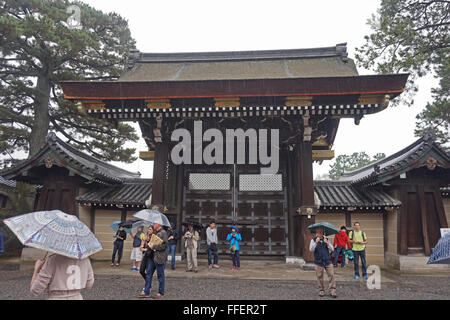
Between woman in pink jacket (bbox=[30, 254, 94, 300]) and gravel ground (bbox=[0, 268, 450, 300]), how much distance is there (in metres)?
2.97

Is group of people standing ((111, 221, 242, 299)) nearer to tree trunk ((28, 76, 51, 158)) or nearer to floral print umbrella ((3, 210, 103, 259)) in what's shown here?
floral print umbrella ((3, 210, 103, 259))

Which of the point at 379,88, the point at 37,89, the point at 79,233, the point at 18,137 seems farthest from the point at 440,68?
the point at 18,137

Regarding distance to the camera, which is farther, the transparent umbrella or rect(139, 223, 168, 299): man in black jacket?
the transparent umbrella

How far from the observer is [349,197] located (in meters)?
11.7

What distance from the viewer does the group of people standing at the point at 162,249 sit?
588cm

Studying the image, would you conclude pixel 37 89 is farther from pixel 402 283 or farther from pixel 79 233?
pixel 402 283

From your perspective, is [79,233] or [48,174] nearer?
[79,233]

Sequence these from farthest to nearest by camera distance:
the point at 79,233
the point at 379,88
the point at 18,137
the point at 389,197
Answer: the point at 18,137, the point at 389,197, the point at 379,88, the point at 79,233

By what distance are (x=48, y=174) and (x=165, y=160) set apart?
17.4ft

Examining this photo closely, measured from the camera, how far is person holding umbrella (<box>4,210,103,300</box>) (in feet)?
10.1

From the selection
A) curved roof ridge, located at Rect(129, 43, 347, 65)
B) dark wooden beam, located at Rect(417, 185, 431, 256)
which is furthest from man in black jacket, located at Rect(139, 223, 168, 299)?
curved roof ridge, located at Rect(129, 43, 347, 65)

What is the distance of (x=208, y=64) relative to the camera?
13.9 m

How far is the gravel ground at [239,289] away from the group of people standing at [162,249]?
659 mm

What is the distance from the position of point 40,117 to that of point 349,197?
1760 cm
